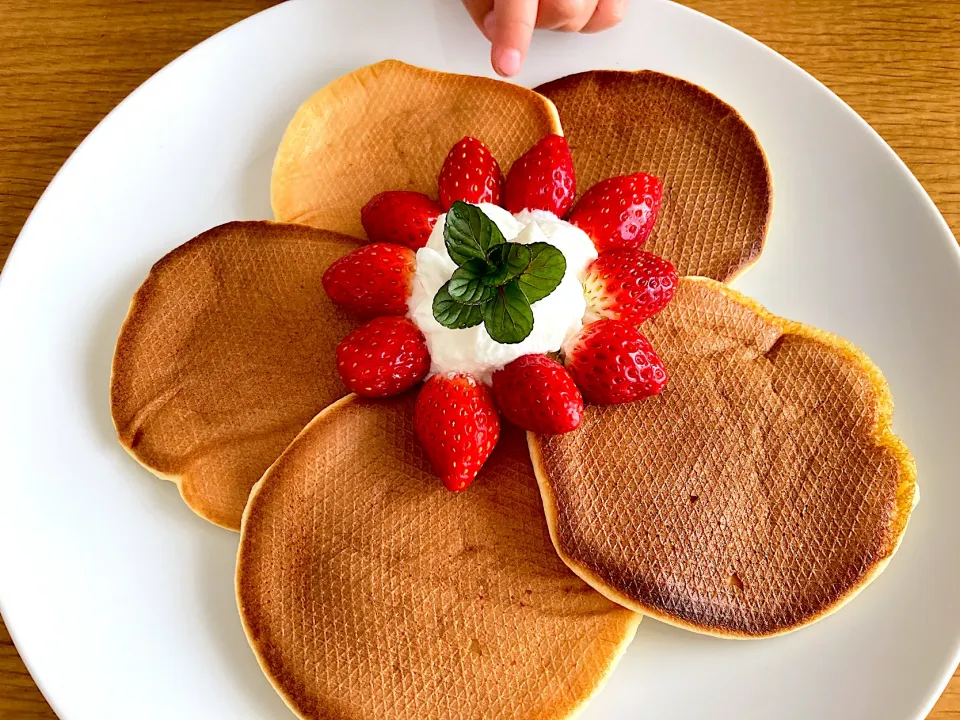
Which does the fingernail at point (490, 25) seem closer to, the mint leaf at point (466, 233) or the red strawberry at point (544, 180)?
the red strawberry at point (544, 180)

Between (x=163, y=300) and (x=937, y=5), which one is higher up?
(x=937, y=5)

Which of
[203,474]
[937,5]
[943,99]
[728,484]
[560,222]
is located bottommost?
[203,474]

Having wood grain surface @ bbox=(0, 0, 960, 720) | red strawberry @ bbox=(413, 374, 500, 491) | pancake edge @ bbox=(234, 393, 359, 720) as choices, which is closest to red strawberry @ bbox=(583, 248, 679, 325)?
red strawberry @ bbox=(413, 374, 500, 491)

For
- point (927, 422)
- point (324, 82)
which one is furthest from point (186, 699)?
point (927, 422)

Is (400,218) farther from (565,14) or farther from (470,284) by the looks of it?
(565,14)

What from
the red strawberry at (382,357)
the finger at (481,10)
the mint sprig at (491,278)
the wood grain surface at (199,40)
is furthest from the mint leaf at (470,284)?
the wood grain surface at (199,40)

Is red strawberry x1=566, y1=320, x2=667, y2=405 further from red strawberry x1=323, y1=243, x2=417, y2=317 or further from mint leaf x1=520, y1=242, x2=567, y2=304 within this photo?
red strawberry x1=323, y1=243, x2=417, y2=317

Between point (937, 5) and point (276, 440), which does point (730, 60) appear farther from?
point (276, 440)
